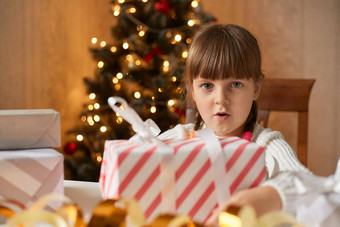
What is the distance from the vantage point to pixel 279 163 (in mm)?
1017

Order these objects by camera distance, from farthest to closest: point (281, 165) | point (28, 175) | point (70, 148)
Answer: point (70, 148), point (281, 165), point (28, 175)

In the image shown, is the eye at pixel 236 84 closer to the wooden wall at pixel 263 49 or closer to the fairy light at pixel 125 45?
the fairy light at pixel 125 45

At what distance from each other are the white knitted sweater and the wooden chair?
45cm

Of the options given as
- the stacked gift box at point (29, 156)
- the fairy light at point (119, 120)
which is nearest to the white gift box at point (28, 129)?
the stacked gift box at point (29, 156)

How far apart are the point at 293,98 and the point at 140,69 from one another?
59.4 inches

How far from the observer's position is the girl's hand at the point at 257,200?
622 mm

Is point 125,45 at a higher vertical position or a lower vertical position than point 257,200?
higher

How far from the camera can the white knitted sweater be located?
668 mm

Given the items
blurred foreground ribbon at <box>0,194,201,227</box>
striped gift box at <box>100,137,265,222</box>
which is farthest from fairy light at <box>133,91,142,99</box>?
blurred foreground ribbon at <box>0,194,201,227</box>

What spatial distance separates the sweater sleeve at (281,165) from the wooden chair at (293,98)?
1.57ft

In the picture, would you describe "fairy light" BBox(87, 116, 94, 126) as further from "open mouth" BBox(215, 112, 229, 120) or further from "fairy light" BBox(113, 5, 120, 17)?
"open mouth" BBox(215, 112, 229, 120)

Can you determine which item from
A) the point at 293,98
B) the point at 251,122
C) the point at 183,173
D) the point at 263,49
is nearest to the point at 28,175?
the point at 183,173

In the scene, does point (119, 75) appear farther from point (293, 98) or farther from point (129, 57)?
point (293, 98)

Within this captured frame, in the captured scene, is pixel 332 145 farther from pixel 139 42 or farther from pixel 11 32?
pixel 11 32
